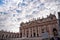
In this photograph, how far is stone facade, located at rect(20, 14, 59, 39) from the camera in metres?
35.5

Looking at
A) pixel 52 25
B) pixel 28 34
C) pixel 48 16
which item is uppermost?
pixel 48 16

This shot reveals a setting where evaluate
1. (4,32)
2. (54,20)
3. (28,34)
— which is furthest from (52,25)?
(4,32)

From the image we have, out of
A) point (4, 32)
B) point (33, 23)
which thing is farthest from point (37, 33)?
point (4, 32)

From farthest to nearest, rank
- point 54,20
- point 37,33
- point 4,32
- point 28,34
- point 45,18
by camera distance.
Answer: point 4,32
point 28,34
point 37,33
point 45,18
point 54,20

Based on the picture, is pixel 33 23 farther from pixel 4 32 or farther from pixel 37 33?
pixel 4 32

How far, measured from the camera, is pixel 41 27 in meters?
39.4

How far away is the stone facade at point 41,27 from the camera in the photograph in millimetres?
35531

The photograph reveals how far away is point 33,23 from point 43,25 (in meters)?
4.17

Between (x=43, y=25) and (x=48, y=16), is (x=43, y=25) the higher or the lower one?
the lower one

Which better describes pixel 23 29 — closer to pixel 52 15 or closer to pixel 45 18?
pixel 45 18

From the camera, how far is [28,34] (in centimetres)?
4434

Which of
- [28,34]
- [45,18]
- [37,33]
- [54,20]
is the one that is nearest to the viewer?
[54,20]

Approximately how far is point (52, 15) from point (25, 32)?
45.2ft

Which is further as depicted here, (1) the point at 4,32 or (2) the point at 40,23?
(1) the point at 4,32
